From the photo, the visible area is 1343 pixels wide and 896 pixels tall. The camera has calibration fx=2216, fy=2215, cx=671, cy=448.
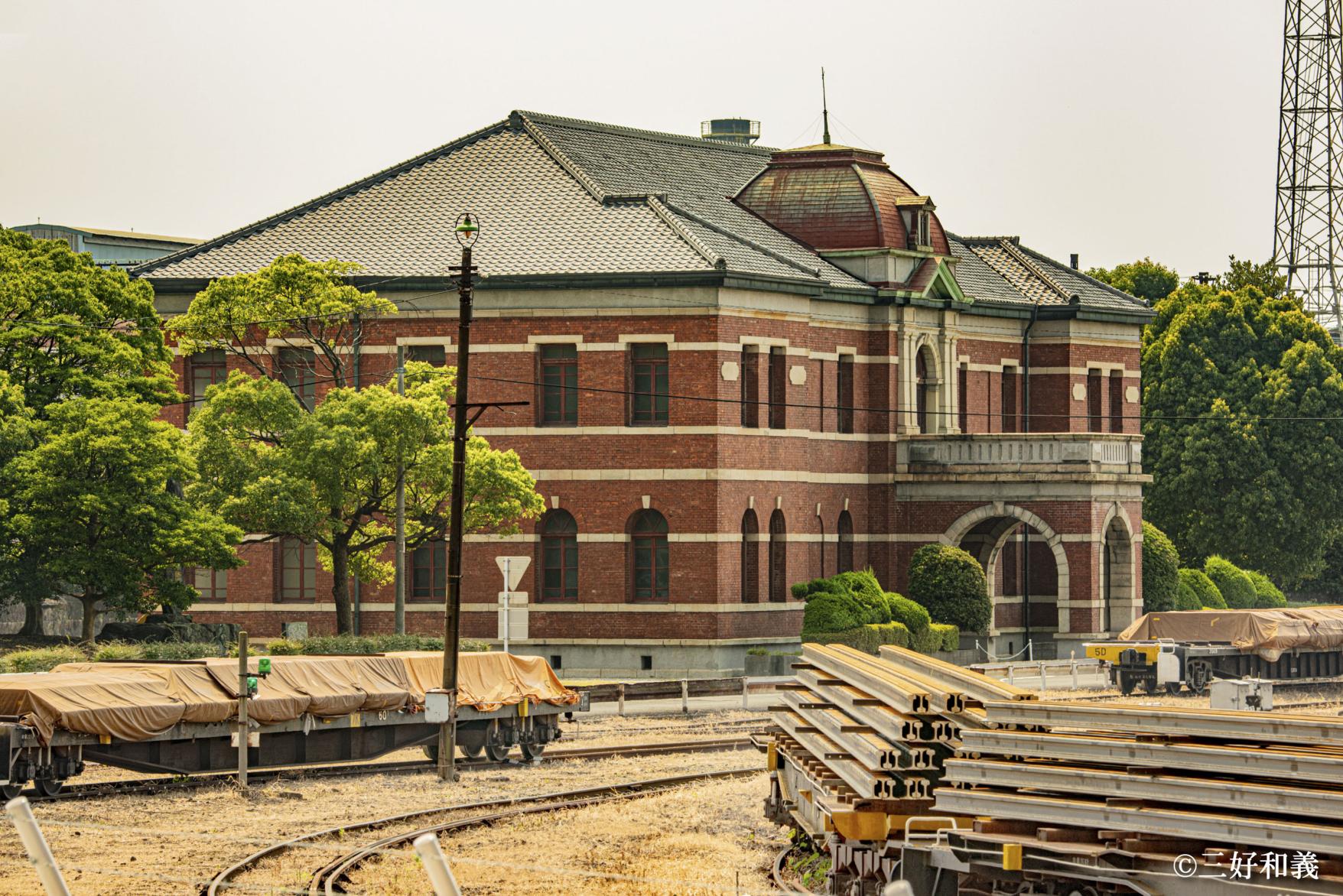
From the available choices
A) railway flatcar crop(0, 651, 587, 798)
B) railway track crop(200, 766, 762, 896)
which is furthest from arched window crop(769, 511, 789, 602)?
railway track crop(200, 766, 762, 896)

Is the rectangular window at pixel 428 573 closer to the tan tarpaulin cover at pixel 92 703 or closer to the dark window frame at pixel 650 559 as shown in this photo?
the dark window frame at pixel 650 559

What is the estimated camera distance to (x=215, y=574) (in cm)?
5691

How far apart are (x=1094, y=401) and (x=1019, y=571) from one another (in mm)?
7013

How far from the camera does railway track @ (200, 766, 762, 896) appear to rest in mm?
22214

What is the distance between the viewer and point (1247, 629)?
52375 millimetres

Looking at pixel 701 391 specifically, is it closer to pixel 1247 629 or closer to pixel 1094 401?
pixel 1247 629

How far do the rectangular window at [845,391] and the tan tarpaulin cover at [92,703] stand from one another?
32.1 m

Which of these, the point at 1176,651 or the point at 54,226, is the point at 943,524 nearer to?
the point at 1176,651

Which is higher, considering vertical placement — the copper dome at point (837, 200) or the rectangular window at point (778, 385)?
the copper dome at point (837, 200)

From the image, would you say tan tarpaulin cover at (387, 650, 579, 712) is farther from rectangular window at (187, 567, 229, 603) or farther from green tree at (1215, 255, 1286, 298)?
green tree at (1215, 255, 1286, 298)

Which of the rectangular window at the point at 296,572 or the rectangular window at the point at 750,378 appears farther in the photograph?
the rectangular window at the point at 296,572

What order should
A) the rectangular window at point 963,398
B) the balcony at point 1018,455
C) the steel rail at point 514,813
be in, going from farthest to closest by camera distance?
the rectangular window at point 963,398 < the balcony at point 1018,455 < the steel rail at point 514,813

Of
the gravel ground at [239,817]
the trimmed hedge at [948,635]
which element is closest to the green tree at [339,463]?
the gravel ground at [239,817]

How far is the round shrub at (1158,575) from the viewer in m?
67.9
